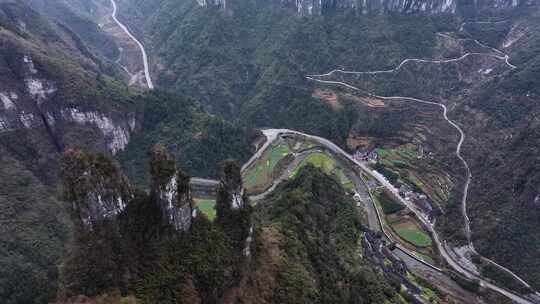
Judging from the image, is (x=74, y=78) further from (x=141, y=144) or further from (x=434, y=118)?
(x=434, y=118)

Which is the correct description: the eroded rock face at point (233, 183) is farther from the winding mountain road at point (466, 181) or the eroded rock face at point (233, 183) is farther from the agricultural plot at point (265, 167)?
the winding mountain road at point (466, 181)

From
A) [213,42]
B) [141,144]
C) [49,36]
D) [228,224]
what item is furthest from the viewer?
[213,42]

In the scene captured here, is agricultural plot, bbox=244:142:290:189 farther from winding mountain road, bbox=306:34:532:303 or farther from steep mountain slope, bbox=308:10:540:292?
steep mountain slope, bbox=308:10:540:292

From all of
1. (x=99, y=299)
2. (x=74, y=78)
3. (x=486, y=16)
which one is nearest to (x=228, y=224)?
(x=99, y=299)

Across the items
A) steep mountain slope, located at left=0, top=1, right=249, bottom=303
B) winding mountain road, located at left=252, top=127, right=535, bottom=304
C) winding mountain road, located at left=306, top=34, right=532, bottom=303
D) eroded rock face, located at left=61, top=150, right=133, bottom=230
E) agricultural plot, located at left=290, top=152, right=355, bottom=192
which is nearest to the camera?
eroded rock face, located at left=61, top=150, right=133, bottom=230

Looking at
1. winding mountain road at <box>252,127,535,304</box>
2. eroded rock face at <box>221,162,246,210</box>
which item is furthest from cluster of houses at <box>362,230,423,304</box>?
eroded rock face at <box>221,162,246,210</box>

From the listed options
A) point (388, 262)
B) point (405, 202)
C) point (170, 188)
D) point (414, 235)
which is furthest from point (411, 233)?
point (170, 188)
